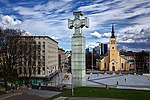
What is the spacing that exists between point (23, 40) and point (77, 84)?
2855 cm

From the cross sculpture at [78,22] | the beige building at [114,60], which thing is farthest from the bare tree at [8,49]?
the beige building at [114,60]

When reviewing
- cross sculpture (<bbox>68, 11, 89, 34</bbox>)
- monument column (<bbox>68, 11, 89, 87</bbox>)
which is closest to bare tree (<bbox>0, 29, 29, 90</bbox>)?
monument column (<bbox>68, 11, 89, 87</bbox>)

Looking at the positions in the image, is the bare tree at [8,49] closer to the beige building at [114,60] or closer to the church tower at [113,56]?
the church tower at [113,56]

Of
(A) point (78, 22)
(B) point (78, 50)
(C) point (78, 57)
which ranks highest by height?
(A) point (78, 22)

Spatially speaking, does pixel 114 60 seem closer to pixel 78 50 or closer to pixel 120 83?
pixel 120 83

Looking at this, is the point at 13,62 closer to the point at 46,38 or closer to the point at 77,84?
the point at 77,84

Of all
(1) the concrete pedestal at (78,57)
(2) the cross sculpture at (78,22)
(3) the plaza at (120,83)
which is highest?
(2) the cross sculpture at (78,22)

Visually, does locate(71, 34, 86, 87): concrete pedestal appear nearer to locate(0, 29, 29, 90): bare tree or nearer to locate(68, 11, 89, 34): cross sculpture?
locate(68, 11, 89, 34): cross sculpture

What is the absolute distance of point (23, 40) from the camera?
55094mm

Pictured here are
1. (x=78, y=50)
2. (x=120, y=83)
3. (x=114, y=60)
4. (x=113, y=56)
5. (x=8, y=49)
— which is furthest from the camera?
(x=113, y=56)

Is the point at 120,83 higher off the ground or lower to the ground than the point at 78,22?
lower

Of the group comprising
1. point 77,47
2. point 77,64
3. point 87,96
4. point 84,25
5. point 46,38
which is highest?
point 46,38

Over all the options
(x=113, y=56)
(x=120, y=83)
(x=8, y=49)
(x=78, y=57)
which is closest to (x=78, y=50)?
(x=78, y=57)

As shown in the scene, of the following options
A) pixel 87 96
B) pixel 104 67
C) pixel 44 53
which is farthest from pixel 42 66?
pixel 87 96
